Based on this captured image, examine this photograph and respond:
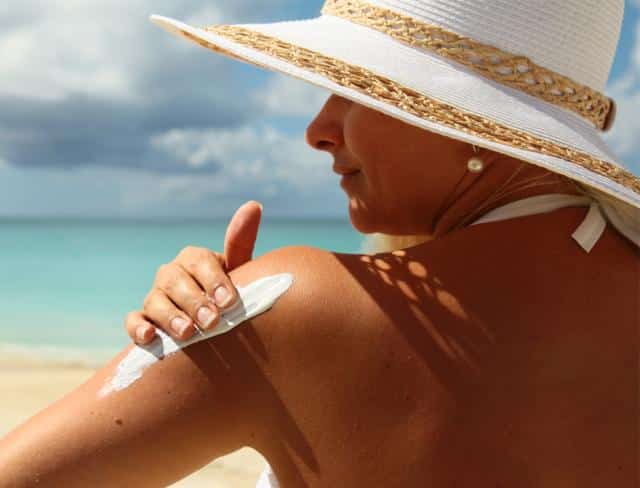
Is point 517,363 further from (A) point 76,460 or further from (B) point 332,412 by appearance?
(A) point 76,460

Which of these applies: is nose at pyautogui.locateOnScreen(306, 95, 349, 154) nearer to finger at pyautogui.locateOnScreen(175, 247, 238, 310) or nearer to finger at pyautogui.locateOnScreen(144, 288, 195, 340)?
finger at pyautogui.locateOnScreen(175, 247, 238, 310)

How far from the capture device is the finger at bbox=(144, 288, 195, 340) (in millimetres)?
981

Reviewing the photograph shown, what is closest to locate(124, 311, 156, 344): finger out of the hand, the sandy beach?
the hand

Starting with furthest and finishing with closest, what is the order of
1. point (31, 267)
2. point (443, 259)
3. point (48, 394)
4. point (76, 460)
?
point (31, 267), point (48, 394), point (443, 259), point (76, 460)

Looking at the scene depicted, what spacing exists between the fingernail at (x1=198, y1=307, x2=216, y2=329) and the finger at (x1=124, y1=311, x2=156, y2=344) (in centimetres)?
8

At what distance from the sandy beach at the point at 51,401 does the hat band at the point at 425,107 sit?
3490 millimetres

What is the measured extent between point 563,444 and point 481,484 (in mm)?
135

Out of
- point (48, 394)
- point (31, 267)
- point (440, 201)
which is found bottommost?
point (48, 394)

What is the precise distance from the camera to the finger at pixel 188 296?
98 centimetres

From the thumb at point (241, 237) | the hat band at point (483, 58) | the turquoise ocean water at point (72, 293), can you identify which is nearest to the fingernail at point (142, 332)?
the thumb at point (241, 237)

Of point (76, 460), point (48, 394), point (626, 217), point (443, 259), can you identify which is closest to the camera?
point (76, 460)

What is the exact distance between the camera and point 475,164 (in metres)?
1.22

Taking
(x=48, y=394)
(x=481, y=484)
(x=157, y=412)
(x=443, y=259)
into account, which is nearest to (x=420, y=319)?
(x=443, y=259)

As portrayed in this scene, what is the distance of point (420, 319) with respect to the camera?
1.02 m
